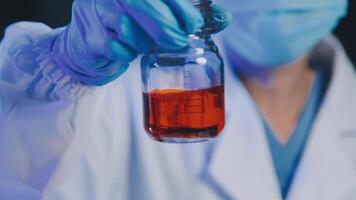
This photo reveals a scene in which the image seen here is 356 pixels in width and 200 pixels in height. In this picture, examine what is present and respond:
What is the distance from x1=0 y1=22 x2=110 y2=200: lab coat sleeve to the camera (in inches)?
34.5

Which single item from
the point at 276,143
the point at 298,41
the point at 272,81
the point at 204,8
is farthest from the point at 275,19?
the point at 204,8

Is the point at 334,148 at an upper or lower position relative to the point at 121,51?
lower

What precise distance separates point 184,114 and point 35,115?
0.31 meters

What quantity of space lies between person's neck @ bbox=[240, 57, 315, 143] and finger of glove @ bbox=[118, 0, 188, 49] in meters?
0.62

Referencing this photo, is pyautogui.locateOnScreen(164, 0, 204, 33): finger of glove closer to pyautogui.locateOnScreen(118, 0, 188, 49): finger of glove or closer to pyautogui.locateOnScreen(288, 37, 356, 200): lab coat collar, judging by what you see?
pyautogui.locateOnScreen(118, 0, 188, 49): finger of glove

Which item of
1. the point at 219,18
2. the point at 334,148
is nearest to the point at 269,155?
the point at 334,148

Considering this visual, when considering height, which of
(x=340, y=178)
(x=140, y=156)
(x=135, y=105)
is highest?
(x=135, y=105)

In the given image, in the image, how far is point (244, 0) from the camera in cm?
118

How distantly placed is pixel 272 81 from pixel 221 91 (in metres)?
0.60

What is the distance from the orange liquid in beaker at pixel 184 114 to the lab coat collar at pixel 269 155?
436mm

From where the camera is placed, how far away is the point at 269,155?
1221mm

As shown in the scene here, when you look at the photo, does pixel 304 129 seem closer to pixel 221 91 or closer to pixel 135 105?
pixel 135 105

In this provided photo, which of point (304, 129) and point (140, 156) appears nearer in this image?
point (140, 156)

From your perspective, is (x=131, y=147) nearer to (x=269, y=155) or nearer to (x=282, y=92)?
(x=269, y=155)
